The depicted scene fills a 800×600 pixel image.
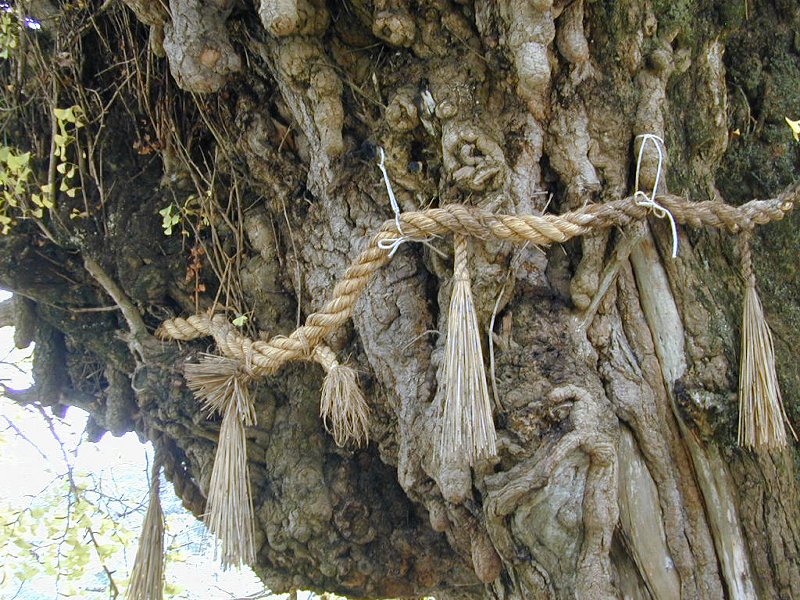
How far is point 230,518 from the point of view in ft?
5.27

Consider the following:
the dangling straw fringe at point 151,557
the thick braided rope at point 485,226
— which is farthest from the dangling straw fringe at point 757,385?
the dangling straw fringe at point 151,557

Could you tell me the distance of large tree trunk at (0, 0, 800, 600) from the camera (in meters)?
1.42

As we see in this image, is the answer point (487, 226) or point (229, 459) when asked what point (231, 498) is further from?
point (487, 226)

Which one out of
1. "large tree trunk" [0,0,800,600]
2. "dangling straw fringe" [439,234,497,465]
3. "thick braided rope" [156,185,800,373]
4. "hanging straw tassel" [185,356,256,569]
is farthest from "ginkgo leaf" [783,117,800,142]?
"hanging straw tassel" [185,356,256,569]

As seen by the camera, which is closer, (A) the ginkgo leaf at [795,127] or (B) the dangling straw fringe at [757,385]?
(B) the dangling straw fringe at [757,385]

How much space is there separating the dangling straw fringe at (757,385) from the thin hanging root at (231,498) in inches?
41.9

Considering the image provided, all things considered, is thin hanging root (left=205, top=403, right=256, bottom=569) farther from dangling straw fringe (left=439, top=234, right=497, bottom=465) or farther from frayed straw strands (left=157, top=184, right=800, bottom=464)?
dangling straw fringe (left=439, top=234, right=497, bottom=465)

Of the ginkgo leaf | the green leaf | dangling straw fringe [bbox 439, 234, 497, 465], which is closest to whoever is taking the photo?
dangling straw fringe [bbox 439, 234, 497, 465]

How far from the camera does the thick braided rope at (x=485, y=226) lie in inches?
51.3

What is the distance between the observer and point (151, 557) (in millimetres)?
1912

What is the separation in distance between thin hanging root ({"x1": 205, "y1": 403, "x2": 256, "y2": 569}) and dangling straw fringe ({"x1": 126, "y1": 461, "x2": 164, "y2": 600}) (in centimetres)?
38

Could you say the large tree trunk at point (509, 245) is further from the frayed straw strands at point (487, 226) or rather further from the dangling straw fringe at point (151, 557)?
the dangling straw fringe at point (151, 557)

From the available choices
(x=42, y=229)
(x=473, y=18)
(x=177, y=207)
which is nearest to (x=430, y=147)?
(x=473, y=18)

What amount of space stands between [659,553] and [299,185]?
45.3 inches
